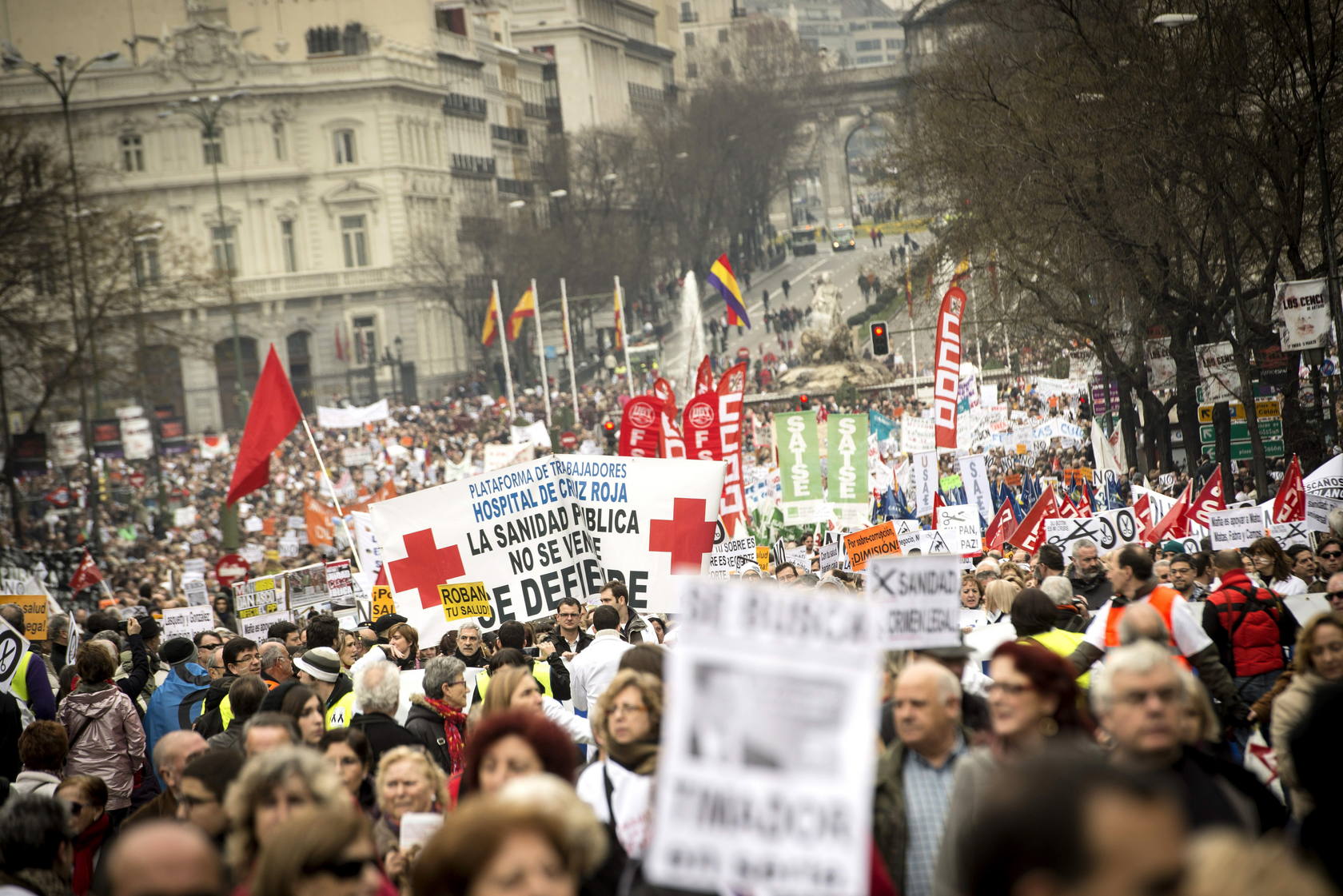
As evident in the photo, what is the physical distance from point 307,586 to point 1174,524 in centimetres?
879

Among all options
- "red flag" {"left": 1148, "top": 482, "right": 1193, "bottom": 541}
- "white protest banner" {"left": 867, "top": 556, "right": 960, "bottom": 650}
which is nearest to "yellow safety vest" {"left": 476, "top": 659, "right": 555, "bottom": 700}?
"white protest banner" {"left": 867, "top": 556, "right": 960, "bottom": 650}

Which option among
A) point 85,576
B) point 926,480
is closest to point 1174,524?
point 926,480

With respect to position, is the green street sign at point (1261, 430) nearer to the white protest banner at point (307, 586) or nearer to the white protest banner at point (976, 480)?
the white protest banner at point (976, 480)

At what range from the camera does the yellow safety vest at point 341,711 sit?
9.29 metres

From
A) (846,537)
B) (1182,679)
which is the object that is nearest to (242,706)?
(1182,679)

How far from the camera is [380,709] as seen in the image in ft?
26.9

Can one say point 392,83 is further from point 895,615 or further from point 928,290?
point 895,615

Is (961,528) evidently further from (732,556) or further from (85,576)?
(85,576)

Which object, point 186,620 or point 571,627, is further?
point 186,620

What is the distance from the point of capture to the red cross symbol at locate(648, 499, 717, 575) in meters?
12.4

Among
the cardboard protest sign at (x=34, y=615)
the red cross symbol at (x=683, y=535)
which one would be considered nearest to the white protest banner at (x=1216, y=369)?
the red cross symbol at (x=683, y=535)

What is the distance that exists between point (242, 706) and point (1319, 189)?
821 inches

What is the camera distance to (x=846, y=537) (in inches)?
645

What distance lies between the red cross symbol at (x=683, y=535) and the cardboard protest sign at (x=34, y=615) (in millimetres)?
7174
